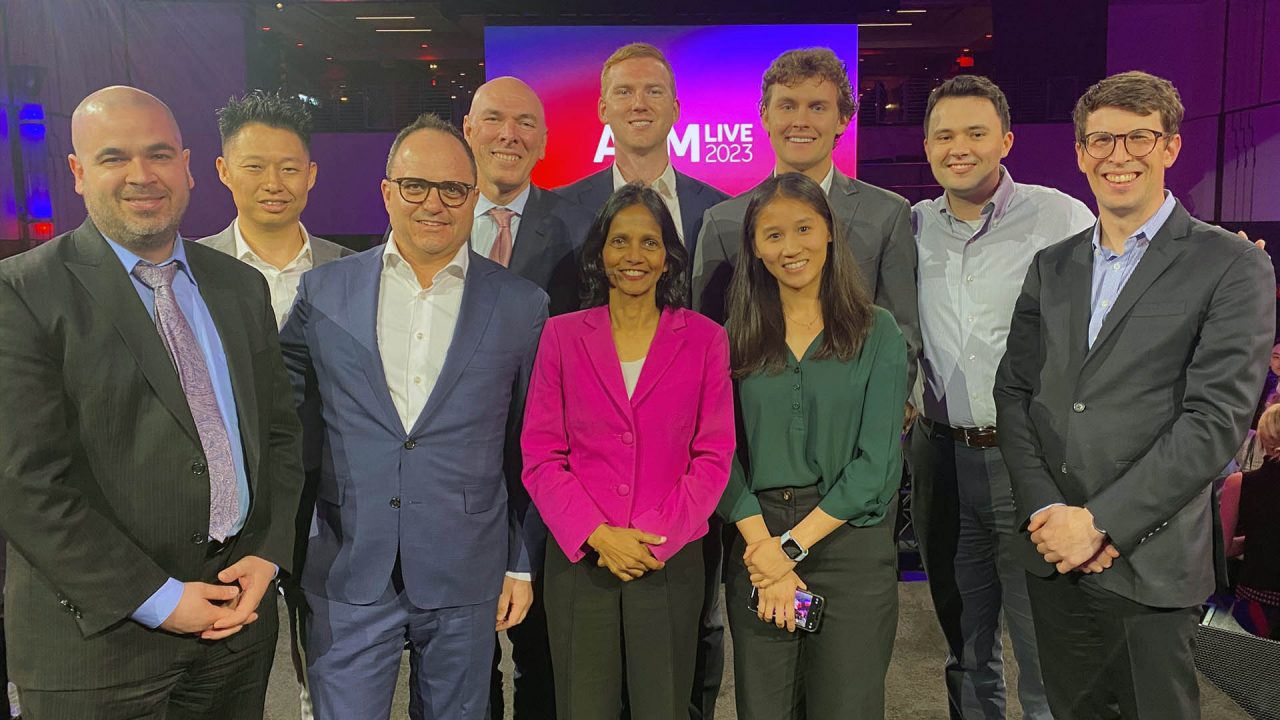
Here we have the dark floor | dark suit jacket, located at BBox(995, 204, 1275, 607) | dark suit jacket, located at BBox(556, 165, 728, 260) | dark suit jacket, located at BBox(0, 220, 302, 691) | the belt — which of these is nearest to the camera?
dark suit jacket, located at BBox(0, 220, 302, 691)

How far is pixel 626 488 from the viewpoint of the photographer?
7.06 feet

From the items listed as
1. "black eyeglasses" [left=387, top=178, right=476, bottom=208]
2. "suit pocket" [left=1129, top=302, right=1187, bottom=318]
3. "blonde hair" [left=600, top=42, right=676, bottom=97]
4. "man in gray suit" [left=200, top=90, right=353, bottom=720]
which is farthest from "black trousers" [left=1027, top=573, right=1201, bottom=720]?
"man in gray suit" [left=200, top=90, right=353, bottom=720]

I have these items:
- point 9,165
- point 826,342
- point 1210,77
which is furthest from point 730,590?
point 1210,77

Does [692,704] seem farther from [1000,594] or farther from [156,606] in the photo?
[156,606]

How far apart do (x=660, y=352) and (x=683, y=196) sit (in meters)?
1.06

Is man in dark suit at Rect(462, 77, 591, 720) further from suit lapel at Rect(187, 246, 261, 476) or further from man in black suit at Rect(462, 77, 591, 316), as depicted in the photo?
suit lapel at Rect(187, 246, 261, 476)

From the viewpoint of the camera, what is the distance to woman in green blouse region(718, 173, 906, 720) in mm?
2176

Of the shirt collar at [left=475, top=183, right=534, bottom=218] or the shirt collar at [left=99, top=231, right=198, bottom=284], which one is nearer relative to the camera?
the shirt collar at [left=99, top=231, right=198, bottom=284]

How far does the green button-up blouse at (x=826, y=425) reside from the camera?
2.22m

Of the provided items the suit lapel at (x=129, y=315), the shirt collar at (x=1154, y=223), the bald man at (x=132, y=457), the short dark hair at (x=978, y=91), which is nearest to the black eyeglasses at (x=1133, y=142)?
the shirt collar at (x=1154, y=223)

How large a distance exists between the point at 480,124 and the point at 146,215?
4.77 feet

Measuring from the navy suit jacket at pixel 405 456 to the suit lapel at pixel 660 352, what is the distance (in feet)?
1.07

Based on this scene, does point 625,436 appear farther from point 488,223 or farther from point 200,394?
point 488,223

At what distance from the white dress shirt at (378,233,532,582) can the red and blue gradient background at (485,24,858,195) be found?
507 centimetres
